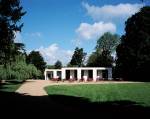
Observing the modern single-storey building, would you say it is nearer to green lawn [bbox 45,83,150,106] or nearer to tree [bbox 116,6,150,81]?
tree [bbox 116,6,150,81]

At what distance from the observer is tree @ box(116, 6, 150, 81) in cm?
6028

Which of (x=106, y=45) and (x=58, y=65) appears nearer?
(x=106, y=45)

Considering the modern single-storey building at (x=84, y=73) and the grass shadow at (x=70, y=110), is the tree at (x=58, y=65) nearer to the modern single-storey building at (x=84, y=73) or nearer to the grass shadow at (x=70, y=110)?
the modern single-storey building at (x=84, y=73)

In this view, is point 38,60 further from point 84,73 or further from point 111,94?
point 111,94

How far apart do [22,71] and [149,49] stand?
979 inches

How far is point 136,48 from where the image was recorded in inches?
2467

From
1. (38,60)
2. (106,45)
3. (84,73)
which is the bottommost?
(84,73)

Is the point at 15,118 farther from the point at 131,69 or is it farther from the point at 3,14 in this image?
the point at 131,69

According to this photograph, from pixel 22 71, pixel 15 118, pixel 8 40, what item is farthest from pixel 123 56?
pixel 15 118

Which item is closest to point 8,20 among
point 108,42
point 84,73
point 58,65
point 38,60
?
point 84,73

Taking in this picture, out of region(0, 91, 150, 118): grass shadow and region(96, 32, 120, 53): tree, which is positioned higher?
region(96, 32, 120, 53): tree

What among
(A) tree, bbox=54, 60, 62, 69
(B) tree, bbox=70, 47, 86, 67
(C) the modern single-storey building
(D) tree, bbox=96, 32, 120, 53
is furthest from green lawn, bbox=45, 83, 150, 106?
(B) tree, bbox=70, 47, 86, 67

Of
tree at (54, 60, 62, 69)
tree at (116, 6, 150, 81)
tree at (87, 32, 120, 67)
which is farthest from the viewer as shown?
tree at (54, 60, 62, 69)

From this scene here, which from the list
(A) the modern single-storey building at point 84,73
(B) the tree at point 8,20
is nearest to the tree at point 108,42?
(A) the modern single-storey building at point 84,73
